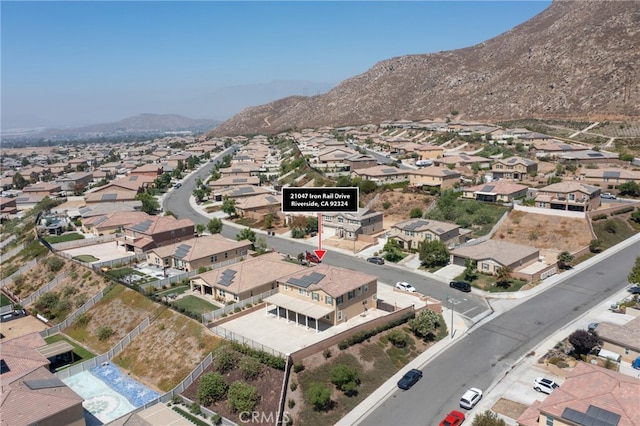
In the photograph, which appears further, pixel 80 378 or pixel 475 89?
pixel 475 89

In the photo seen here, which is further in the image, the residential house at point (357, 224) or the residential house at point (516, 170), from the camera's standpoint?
the residential house at point (516, 170)

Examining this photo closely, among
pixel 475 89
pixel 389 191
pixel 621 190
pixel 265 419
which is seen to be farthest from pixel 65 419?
pixel 475 89

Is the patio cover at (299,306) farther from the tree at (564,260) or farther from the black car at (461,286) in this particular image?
the tree at (564,260)

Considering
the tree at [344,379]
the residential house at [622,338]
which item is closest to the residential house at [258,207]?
the tree at [344,379]

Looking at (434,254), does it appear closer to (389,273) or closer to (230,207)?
(389,273)

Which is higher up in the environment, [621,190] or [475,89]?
[475,89]

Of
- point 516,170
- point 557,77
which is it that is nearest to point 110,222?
point 516,170

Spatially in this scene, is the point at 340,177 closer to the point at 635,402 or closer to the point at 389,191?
the point at 389,191

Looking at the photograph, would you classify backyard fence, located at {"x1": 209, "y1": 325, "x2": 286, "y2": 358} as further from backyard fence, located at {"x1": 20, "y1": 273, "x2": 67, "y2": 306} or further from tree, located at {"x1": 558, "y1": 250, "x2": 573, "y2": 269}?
tree, located at {"x1": 558, "y1": 250, "x2": 573, "y2": 269}
